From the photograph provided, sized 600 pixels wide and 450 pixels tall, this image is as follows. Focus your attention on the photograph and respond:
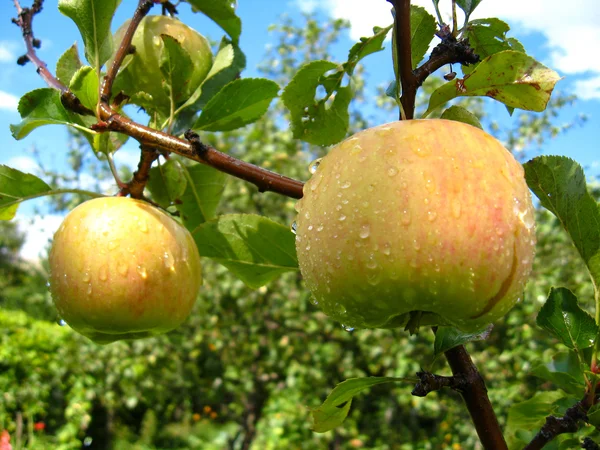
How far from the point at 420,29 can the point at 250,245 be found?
0.37m

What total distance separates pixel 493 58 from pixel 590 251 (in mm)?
310

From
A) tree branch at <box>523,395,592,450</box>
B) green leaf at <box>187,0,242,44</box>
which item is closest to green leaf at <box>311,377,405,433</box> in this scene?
tree branch at <box>523,395,592,450</box>

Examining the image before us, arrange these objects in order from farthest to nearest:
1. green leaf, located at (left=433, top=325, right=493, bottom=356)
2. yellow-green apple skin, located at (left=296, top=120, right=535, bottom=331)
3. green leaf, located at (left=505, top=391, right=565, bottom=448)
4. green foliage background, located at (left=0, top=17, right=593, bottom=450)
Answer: green foliage background, located at (left=0, top=17, right=593, bottom=450) → green leaf, located at (left=505, top=391, right=565, bottom=448) → green leaf, located at (left=433, top=325, right=493, bottom=356) → yellow-green apple skin, located at (left=296, top=120, right=535, bottom=331)

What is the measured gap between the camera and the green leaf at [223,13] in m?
0.91

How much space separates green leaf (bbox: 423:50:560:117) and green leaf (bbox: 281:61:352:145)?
22cm

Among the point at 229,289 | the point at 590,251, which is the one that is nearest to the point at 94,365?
the point at 229,289

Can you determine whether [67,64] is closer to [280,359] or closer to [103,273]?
[103,273]

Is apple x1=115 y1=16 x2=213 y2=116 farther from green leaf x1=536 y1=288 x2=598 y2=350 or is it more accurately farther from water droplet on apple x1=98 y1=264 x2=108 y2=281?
green leaf x1=536 y1=288 x2=598 y2=350

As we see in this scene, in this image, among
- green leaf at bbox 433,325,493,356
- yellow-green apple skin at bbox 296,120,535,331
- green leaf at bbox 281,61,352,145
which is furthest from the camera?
green leaf at bbox 281,61,352,145

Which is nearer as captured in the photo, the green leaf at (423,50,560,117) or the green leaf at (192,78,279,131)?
the green leaf at (423,50,560,117)

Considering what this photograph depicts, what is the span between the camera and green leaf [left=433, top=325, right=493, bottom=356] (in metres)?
0.64

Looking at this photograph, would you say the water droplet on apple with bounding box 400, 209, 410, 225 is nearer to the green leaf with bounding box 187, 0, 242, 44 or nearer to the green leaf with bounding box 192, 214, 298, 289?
the green leaf with bounding box 192, 214, 298, 289

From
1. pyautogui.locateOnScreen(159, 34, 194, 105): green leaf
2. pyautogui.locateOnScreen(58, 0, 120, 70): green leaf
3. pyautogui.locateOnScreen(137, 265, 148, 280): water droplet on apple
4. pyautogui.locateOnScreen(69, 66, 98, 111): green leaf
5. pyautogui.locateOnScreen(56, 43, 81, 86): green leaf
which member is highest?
pyautogui.locateOnScreen(56, 43, 81, 86): green leaf

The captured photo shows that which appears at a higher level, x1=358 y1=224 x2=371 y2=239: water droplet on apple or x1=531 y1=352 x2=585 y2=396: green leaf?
x1=358 y1=224 x2=371 y2=239: water droplet on apple
